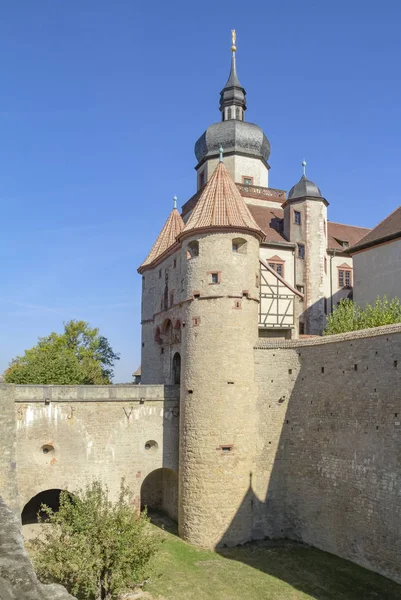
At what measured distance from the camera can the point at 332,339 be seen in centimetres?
2178

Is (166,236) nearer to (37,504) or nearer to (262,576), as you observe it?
(37,504)

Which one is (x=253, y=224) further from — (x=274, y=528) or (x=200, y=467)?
(x=274, y=528)

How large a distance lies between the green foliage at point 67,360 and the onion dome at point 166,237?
860 centimetres

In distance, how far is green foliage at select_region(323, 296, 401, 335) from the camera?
26.2 metres

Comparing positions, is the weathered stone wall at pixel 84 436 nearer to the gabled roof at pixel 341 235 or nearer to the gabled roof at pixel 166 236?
the gabled roof at pixel 166 236

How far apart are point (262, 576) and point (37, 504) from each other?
13.1 m

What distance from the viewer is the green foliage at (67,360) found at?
36.2 meters

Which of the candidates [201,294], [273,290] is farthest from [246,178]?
[201,294]

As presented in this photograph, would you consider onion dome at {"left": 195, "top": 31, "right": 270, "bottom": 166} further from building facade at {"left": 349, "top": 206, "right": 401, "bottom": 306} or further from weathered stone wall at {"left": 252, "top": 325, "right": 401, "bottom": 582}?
weathered stone wall at {"left": 252, "top": 325, "right": 401, "bottom": 582}

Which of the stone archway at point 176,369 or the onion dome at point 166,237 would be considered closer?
the stone archway at point 176,369

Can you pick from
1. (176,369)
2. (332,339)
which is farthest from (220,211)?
(176,369)

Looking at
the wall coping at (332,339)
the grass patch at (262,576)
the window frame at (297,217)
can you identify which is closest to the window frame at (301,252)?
the window frame at (297,217)

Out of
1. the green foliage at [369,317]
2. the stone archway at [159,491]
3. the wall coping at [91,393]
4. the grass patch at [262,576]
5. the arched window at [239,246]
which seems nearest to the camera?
the grass patch at [262,576]

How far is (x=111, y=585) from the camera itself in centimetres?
1512
